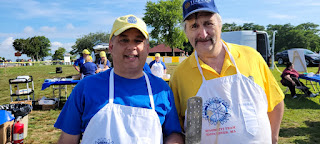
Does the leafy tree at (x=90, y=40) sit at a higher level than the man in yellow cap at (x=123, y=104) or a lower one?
higher

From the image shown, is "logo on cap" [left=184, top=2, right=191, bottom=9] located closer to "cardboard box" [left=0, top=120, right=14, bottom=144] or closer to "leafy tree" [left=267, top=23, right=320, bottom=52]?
"cardboard box" [left=0, top=120, right=14, bottom=144]

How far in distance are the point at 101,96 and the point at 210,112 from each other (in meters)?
0.77

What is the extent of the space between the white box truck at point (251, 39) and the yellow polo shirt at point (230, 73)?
38.9 ft

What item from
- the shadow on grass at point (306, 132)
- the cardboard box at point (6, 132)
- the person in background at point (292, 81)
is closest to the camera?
the cardboard box at point (6, 132)

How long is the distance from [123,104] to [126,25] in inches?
20.6

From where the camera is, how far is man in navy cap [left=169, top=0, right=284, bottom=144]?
1518 millimetres

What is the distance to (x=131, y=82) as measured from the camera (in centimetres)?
148

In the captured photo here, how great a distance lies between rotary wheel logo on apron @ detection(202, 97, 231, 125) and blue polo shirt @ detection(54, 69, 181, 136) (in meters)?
0.23

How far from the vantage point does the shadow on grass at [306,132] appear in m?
4.54

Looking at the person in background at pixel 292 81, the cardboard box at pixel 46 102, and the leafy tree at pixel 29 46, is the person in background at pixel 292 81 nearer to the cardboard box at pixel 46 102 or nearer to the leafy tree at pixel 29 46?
the cardboard box at pixel 46 102

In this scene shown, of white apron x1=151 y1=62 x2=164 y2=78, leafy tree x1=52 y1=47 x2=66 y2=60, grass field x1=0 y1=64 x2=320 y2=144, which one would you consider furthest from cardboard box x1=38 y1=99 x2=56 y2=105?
leafy tree x1=52 y1=47 x2=66 y2=60

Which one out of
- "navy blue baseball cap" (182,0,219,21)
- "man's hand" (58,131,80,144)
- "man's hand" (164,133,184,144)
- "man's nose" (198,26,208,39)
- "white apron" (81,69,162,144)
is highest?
"navy blue baseball cap" (182,0,219,21)

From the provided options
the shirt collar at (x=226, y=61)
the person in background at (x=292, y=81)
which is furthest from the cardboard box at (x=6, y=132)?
the person in background at (x=292, y=81)

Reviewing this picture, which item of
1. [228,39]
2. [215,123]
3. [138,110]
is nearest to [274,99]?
[215,123]
